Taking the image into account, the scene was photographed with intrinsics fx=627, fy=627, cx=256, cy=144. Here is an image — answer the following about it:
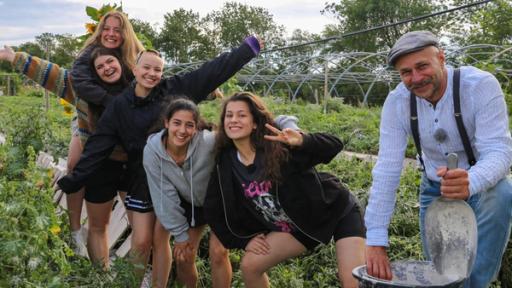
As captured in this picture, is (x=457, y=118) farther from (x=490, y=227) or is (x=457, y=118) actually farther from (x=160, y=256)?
(x=160, y=256)

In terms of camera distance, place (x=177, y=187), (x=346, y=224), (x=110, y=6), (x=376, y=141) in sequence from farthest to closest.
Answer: (x=376, y=141) < (x=110, y=6) < (x=177, y=187) < (x=346, y=224)

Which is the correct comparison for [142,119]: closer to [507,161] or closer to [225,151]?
[225,151]

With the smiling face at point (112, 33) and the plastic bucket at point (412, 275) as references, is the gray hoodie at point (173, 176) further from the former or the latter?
the plastic bucket at point (412, 275)

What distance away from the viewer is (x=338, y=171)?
6102 mm

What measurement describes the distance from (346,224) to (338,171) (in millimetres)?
2797

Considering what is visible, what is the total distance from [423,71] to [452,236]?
0.66 m

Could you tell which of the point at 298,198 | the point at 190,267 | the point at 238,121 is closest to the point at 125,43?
the point at 238,121

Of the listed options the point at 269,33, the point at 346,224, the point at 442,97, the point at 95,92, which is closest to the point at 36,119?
the point at 95,92

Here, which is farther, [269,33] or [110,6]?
[269,33]

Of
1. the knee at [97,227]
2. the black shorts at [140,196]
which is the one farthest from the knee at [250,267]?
the knee at [97,227]

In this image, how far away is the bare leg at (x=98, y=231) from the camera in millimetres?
4031

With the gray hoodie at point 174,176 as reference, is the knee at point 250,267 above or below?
below

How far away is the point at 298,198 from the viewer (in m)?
3.21

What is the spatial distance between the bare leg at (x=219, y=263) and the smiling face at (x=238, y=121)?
23.7 inches
